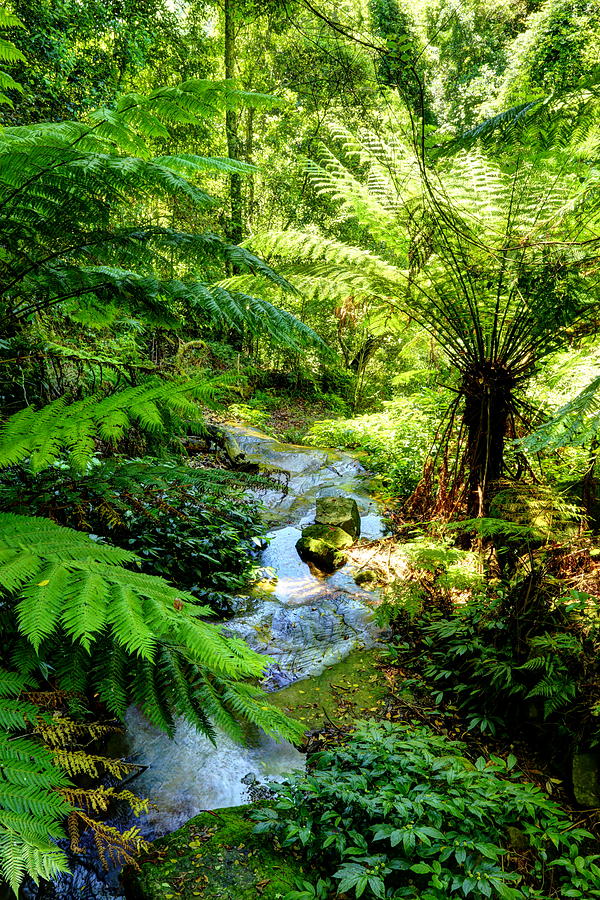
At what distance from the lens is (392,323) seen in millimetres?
4344

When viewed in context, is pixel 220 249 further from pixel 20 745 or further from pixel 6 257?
pixel 20 745

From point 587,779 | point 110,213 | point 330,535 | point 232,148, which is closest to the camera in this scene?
point 110,213

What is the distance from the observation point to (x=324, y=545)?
4867 mm

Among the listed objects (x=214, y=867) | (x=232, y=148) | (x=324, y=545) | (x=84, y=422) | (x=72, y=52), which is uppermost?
(x=232, y=148)

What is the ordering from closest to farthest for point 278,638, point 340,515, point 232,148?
point 278,638, point 340,515, point 232,148

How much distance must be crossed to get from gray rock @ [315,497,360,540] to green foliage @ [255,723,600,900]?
3.21 meters

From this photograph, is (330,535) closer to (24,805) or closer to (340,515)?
(340,515)

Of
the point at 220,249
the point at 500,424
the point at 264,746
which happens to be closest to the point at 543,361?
the point at 500,424

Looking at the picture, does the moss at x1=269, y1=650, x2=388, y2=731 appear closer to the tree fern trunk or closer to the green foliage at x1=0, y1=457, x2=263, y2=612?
the green foliage at x1=0, y1=457, x2=263, y2=612

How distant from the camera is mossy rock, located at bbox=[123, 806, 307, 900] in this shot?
172 cm

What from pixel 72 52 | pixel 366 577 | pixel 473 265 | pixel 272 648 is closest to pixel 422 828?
pixel 272 648

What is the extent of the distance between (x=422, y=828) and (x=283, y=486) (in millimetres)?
2005

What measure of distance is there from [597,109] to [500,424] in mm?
1934

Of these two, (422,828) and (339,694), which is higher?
(422,828)
